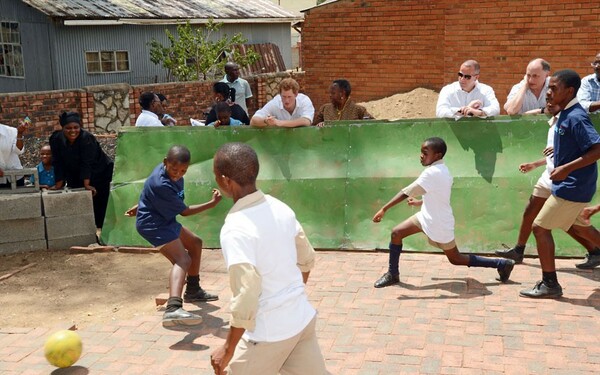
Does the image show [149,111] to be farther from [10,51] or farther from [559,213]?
[10,51]

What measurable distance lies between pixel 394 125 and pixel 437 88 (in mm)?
8515

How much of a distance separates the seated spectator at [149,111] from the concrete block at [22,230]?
1695 millimetres

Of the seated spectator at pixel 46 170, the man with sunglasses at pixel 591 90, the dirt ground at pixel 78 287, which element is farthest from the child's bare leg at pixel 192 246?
the man with sunglasses at pixel 591 90

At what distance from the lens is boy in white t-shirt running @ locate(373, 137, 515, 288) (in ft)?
21.2

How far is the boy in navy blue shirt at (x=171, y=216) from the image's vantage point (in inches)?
233

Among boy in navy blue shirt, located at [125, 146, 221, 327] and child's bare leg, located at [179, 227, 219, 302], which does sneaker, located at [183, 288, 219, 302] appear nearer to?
child's bare leg, located at [179, 227, 219, 302]

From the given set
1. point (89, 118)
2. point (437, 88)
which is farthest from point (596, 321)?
point (89, 118)

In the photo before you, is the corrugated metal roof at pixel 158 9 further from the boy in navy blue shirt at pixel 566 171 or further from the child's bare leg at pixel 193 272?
the boy in navy blue shirt at pixel 566 171

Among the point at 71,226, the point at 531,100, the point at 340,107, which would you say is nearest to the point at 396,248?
the point at 340,107

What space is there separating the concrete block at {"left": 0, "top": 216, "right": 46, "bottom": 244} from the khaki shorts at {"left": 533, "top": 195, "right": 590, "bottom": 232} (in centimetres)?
574

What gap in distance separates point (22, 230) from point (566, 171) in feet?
20.3

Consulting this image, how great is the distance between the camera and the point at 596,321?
19.1ft

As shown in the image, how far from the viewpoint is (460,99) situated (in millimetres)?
8117

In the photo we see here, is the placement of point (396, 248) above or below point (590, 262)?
above
